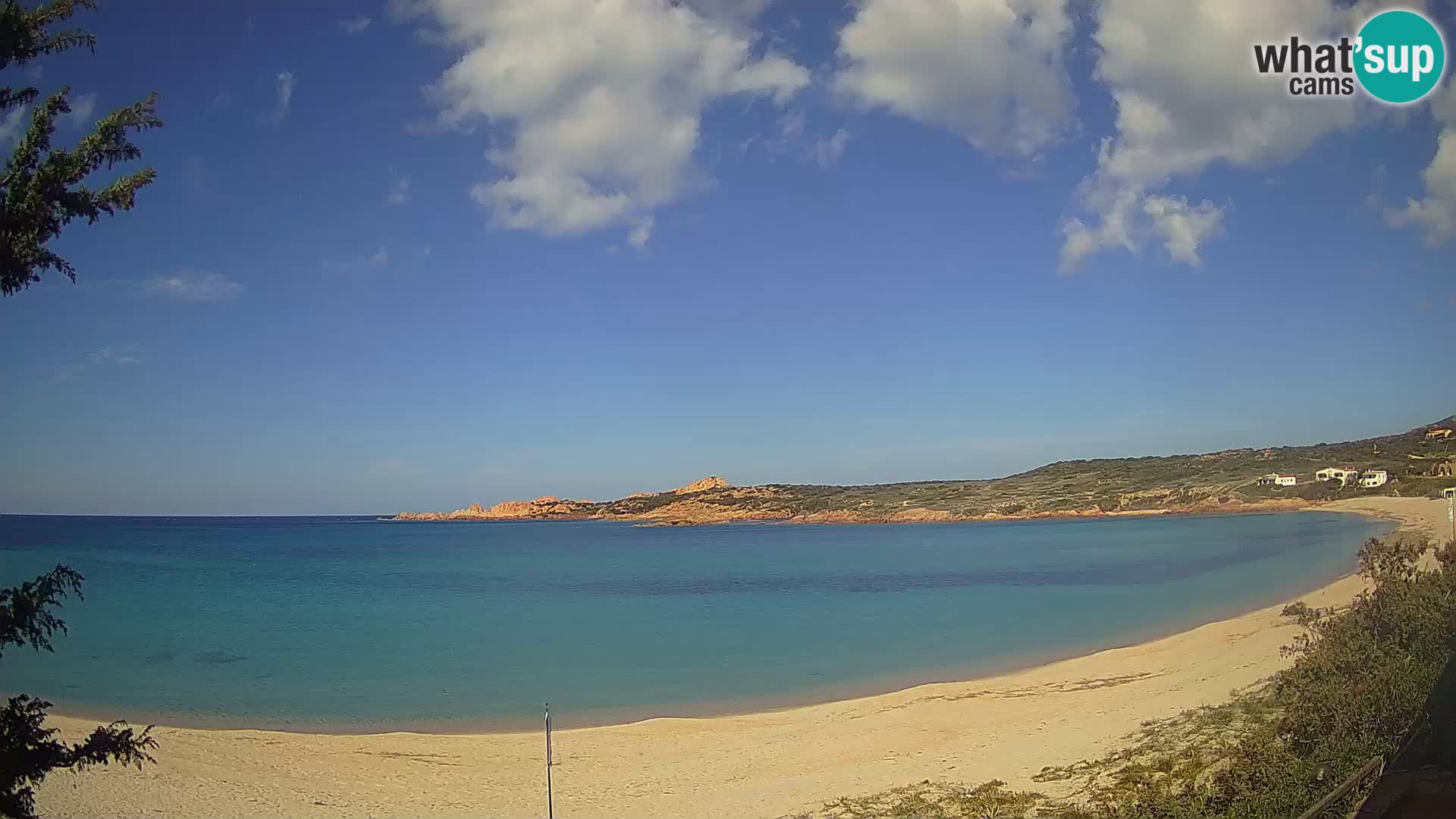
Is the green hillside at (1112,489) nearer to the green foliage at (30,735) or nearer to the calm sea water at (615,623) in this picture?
the calm sea water at (615,623)

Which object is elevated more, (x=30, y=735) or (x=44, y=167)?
(x=44, y=167)

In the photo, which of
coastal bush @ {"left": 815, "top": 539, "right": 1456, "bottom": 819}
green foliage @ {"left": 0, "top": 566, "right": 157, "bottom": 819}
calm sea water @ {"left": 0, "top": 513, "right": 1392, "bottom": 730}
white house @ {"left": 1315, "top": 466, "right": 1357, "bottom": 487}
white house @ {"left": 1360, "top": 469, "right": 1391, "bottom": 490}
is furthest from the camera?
calm sea water @ {"left": 0, "top": 513, "right": 1392, "bottom": 730}

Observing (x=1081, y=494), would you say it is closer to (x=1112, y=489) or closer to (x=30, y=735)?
(x=1112, y=489)

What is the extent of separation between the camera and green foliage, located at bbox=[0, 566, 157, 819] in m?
4.60

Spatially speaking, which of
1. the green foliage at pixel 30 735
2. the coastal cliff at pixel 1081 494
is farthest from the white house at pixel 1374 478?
the green foliage at pixel 30 735

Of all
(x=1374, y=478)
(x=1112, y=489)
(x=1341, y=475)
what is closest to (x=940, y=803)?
(x=1374, y=478)

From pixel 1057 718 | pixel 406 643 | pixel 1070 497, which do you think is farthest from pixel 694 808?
pixel 1070 497

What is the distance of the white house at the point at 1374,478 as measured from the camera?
14.3m

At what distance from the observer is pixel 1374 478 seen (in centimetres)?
1498

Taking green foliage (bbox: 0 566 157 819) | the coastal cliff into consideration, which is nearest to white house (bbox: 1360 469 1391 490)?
the coastal cliff

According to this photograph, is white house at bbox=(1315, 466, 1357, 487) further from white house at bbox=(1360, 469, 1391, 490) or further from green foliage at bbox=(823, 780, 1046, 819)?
green foliage at bbox=(823, 780, 1046, 819)

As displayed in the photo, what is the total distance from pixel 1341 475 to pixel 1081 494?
6426cm

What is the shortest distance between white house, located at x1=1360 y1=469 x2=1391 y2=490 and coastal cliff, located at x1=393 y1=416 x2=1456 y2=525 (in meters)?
0.10

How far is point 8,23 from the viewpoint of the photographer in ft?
15.8
